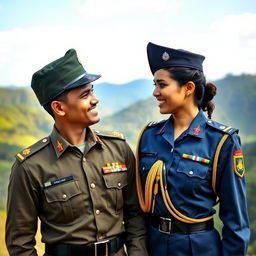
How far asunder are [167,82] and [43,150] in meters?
0.84

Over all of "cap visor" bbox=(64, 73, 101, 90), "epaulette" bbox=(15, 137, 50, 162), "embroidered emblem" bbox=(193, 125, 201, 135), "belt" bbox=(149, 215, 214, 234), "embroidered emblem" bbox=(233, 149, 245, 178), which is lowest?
"belt" bbox=(149, 215, 214, 234)

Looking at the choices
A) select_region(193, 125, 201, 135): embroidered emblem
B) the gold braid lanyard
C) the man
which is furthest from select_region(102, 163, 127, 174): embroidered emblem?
select_region(193, 125, 201, 135): embroidered emblem

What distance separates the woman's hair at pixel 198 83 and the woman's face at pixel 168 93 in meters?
0.03

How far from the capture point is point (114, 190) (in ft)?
7.17

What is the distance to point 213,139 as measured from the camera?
2.16m

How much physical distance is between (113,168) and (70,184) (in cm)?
28

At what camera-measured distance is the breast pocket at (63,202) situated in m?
2.06

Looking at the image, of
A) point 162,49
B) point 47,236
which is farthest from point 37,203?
point 162,49

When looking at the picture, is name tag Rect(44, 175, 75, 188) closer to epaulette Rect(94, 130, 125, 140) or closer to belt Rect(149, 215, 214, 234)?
epaulette Rect(94, 130, 125, 140)

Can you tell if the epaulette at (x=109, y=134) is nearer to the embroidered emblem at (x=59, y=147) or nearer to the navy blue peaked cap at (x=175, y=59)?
the embroidered emblem at (x=59, y=147)

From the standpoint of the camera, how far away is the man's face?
212cm

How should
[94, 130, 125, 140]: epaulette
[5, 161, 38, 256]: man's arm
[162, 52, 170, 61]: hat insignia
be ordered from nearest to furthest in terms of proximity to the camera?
[5, 161, 38, 256]: man's arm, [162, 52, 170, 61]: hat insignia, [94, 130, 125, 140]: epaulette

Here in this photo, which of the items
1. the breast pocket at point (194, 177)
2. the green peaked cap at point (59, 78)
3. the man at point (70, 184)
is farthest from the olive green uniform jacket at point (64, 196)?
the breast pocket at point (194, 177)

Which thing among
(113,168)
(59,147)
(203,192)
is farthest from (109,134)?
(203,192)
